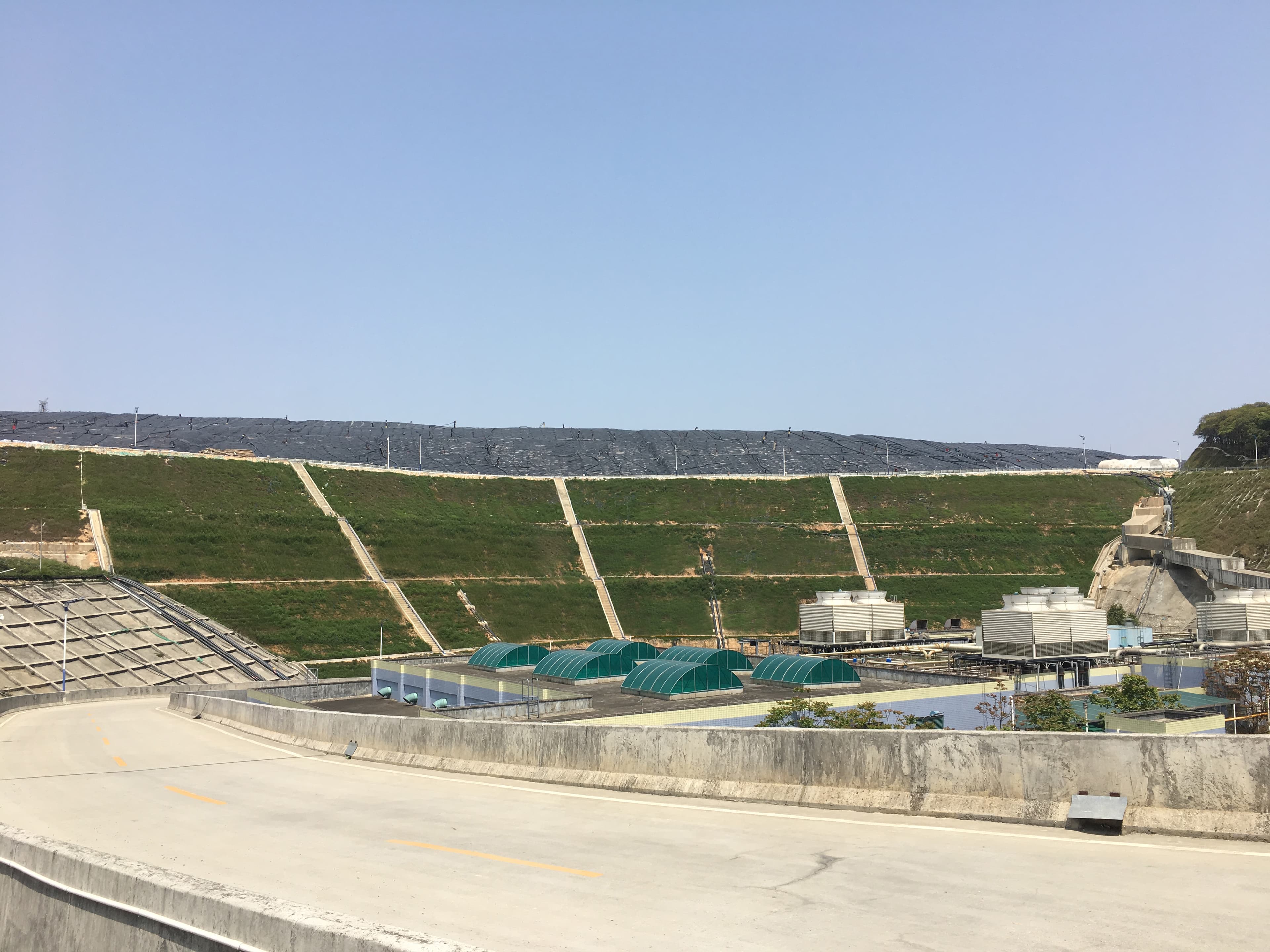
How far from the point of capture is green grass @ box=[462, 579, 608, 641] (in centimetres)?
8688

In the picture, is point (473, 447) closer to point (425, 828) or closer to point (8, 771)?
point (8, 771)

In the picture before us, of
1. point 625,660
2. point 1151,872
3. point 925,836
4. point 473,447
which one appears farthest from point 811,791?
point 473,447

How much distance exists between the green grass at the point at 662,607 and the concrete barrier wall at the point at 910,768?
67733 millimetres

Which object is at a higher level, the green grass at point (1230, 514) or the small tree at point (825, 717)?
the green grass at point (1230, 514)

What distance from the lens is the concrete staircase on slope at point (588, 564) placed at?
9156 centimetres

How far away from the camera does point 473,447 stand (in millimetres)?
153250

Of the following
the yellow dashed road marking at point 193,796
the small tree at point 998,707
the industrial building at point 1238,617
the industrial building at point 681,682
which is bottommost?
the small tree at point 998,707

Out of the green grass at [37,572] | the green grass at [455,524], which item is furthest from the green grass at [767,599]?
the green grass at [37,572]

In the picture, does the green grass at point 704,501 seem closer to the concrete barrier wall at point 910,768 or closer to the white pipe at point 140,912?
the concrete barrier wall at point 910,768

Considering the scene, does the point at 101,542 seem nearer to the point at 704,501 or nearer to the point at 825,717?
the point at 704,501

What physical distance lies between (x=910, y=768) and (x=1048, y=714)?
25.0 m

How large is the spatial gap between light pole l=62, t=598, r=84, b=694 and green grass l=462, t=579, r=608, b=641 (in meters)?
31.6

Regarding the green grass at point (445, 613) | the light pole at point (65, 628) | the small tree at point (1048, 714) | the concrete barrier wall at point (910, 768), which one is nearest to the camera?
the concrete barrier wall at point (910, 768)

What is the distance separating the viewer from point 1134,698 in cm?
4006
